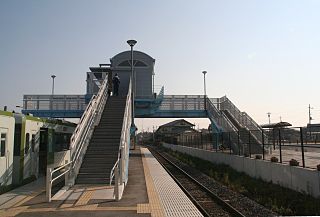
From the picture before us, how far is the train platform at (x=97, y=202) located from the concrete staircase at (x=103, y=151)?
0.78 m

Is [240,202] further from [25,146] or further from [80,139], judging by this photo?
[25,146]

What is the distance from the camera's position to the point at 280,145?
14.6 meters

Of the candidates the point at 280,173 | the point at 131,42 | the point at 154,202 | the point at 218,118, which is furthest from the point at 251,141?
the point at 154,202

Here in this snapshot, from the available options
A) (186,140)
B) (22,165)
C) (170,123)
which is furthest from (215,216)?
(170,123)

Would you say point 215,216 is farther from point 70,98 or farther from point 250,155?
point 70,98

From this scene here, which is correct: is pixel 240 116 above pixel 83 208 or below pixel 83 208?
above

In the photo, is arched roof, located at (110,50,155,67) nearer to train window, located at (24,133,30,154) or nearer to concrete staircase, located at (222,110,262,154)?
concrete staircase, located at (222,110,262,154)

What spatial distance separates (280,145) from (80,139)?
8.65 meters

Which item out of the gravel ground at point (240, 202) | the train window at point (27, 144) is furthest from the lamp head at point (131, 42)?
the gravel ground at point (240, 202)

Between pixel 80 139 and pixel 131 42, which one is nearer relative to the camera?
pixel 80 139

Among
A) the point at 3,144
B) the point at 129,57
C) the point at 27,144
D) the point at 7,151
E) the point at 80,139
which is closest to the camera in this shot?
the point at 3,144

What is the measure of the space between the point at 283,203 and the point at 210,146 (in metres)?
18.6

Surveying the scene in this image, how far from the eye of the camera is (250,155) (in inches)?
693

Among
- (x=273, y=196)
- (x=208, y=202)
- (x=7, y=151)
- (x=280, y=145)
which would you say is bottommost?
(x=208, y=202)
